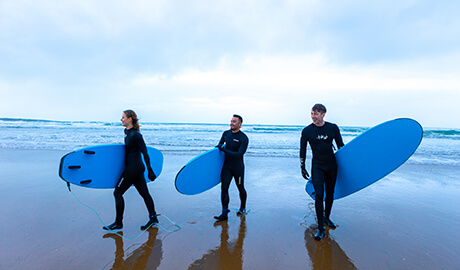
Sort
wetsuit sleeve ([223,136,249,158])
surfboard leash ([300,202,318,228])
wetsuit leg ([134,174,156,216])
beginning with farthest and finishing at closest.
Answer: wetsuit sleeve ([223,136,249,158])
surfboard leash ([300,202,318,228])
wetsuit leg ([134,174,156,216])

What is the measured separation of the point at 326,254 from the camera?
9.26ft

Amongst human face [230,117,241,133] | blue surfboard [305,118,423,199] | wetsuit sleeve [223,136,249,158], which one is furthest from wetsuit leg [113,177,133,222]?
blue surfboard [305,118,423,199]

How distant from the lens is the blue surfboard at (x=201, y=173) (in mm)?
3732

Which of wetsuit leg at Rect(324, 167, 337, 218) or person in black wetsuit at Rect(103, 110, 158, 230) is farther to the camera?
wetsuit leg at Rect(324, 167, 337, 218)

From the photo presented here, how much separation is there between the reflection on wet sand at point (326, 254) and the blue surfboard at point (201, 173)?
5.59ft

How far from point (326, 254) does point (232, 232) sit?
1220mm

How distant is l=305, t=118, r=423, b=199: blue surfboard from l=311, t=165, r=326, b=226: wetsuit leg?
0.39 m

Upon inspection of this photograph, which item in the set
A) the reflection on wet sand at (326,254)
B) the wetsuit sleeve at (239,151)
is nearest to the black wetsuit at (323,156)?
the reflection on wet sand at (326,254)

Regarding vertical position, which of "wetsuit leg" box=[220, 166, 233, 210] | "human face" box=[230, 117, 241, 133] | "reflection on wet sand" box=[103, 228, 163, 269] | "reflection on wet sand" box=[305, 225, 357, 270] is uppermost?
"human face" box=[230, 117, 241, 133]

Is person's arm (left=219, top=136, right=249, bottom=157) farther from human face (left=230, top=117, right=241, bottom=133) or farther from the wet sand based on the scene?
the wet sand

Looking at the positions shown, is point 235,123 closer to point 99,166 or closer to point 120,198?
point 120,198

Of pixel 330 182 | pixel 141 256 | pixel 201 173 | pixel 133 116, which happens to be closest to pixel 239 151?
pixel 201 173

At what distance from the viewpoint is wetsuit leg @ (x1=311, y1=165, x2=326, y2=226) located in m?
3.24

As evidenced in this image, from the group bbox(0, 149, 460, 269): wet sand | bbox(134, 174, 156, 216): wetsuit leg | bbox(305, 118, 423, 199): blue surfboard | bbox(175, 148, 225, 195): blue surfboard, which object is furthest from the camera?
bbox(175, 148, 225, 195): blue surfboard
